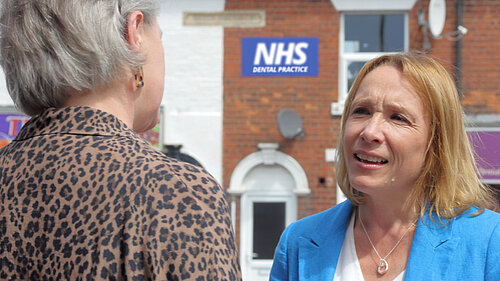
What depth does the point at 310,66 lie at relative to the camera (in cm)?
914

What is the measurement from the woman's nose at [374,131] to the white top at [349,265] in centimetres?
41

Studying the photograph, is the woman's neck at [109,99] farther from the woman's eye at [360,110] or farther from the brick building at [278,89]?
the brick building at [278,89]

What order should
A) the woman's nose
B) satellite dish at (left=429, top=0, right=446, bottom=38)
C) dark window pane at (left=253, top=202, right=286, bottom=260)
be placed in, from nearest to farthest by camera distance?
1. the woman's nose
2. satellite dish at (left=429, top=0, right=446, bottom=38)
3. dark window pane at (left=253, top=202, right=286, bottom=260)

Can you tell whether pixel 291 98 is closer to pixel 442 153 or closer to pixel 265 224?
pixel 265 224

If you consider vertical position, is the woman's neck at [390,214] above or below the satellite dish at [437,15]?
below

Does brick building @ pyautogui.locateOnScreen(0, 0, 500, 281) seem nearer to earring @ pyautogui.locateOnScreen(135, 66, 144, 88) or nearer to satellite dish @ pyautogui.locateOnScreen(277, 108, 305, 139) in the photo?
satellite dish @ pyautogui.locateOnScreen(277, 108, 305, 139)

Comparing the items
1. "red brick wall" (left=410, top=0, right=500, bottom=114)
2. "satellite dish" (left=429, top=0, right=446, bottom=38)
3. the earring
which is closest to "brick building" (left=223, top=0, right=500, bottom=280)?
"red brick wall" (left=410, top=0, right=500, bottom=114)

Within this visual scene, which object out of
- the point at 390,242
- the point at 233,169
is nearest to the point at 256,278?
the point at 233,169

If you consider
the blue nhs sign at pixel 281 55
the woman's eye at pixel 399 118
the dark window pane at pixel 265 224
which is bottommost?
the dark window pane at pixel 265 224

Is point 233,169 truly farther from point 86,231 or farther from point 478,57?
point 86,231

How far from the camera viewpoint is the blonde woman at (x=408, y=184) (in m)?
1.92

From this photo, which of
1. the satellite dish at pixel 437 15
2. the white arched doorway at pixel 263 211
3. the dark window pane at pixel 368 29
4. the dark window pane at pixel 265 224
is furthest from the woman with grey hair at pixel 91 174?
the dark window pane at pixel 368 29

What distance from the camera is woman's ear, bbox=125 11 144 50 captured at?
1.22m

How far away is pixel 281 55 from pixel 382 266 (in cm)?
741
